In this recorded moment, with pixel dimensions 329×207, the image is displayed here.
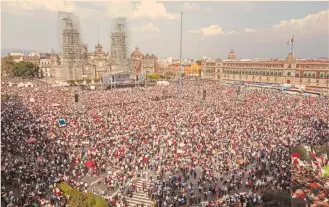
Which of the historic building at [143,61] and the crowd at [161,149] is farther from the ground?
the historic building at [143,61]

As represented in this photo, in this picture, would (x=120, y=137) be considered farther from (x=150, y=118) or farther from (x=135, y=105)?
(x=135, y=105)

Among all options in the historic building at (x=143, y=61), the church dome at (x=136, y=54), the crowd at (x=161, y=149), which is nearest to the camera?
the crowd at (x=161, y=149)

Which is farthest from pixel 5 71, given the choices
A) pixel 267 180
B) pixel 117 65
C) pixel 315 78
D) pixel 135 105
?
pixel 267 180

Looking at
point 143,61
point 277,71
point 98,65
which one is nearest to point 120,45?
point 98,65

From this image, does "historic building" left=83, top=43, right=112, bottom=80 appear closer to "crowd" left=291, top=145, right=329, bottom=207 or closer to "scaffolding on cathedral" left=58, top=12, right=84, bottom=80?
"scaffolding on cathedral" left=58, top=12, right=84, bottom=80

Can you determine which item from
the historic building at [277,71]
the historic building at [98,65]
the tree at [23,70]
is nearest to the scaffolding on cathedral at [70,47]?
the historic building at [98,65]

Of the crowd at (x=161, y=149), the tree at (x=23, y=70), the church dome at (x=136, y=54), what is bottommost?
the crowd at (x=161, y=149)

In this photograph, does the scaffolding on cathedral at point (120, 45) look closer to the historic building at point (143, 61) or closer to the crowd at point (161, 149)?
the historic building at point (143, 61)

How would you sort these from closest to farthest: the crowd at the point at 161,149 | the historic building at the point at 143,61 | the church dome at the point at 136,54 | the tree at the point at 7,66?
the crowd at the point at 161,149
the tree at the point at 7,66
the historic building at the point at 143,61
the church dome at the point at 136,54
